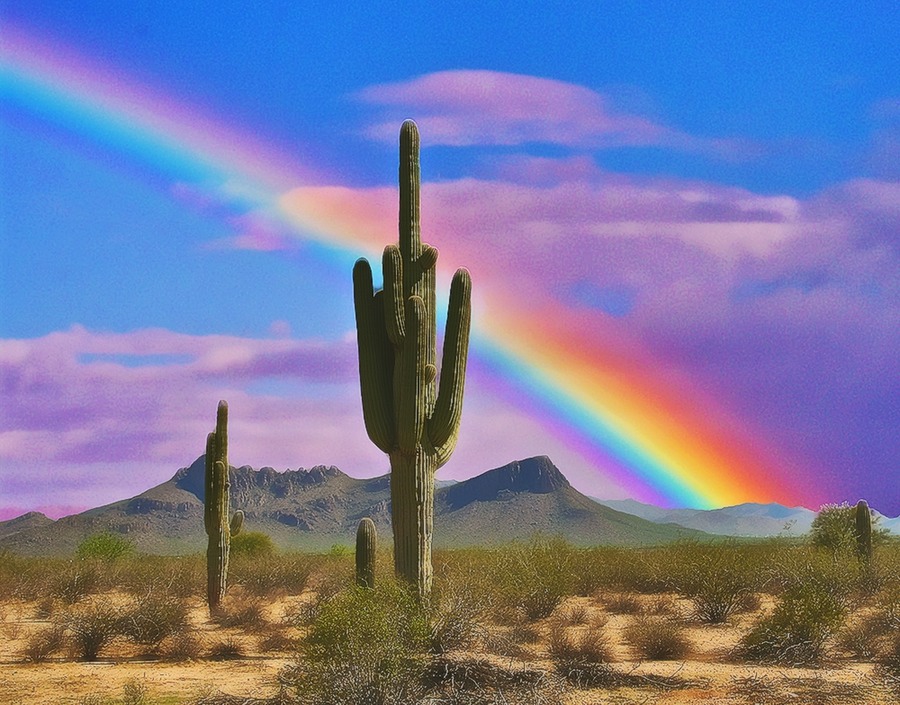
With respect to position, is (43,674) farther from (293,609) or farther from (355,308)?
(355,308)

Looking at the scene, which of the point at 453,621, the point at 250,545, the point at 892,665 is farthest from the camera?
the point at 250,545

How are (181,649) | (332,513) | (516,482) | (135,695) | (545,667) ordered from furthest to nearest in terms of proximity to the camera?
(332,513) → (516,482) → (181,649) → (545,667) → (135,695)

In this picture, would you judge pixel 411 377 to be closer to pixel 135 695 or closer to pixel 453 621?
pixel 453 621

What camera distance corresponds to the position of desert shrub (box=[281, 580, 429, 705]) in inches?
542

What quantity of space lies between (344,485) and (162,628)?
379 feet

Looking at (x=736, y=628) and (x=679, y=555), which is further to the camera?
(x=679, y=555)

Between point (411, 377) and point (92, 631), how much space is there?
7278 mm

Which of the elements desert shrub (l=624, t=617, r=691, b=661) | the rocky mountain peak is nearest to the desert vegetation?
desert shrub (l=624, t=617, r=691, b=661)

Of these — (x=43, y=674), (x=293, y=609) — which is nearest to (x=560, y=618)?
(x=293, y=609)

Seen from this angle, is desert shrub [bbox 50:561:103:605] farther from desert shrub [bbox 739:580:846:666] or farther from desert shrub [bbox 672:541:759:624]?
desert shrub [bbox 739:580:846:666]

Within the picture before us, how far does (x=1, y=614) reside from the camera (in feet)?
86.6

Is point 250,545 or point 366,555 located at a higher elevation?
point 250,545

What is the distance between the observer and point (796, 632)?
1853cm

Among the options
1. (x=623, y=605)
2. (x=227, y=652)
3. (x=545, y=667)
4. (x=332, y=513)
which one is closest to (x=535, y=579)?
(x=623, y=605)
